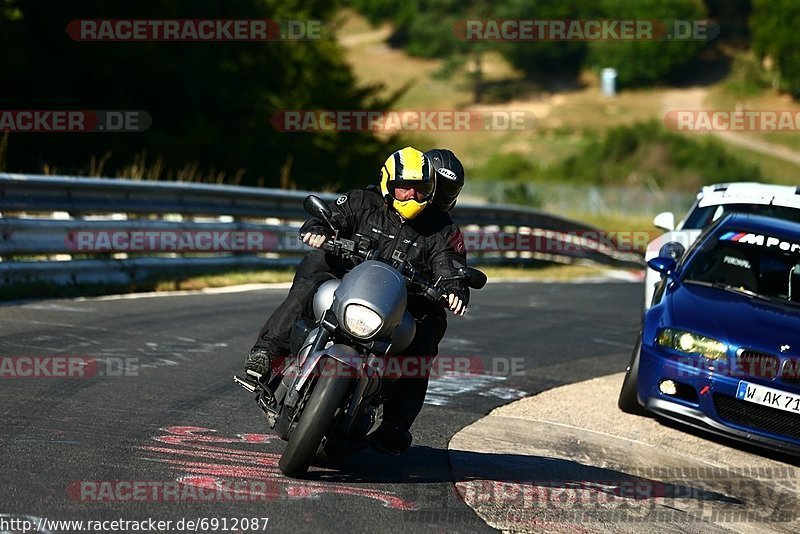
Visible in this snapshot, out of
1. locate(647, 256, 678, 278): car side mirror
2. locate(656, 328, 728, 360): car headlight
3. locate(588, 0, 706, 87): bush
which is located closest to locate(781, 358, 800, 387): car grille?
locate(656, 328, 728, 360): car headlight

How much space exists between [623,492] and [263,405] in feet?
6.81

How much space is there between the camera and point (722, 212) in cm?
1314

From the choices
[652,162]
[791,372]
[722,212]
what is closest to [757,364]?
[791,372]

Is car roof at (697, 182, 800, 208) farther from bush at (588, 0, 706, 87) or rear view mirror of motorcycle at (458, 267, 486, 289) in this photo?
bush at (588, 0, 706, 87)

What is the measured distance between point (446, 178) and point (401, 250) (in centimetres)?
52

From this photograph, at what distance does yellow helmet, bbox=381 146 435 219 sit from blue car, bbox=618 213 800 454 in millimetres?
3049

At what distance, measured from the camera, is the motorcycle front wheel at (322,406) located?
6043 mm

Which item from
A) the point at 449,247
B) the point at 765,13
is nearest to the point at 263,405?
the point at 449,247

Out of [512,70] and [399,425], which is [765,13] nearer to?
[512,70]

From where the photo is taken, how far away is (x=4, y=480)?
5.80 meters

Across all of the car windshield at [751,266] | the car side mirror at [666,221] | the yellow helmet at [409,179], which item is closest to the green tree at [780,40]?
the car side mirror at [666,221]

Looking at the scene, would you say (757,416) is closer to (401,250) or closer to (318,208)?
(401,250)

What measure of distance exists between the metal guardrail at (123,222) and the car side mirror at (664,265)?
6307mm

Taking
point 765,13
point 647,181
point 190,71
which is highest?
point 765,13
